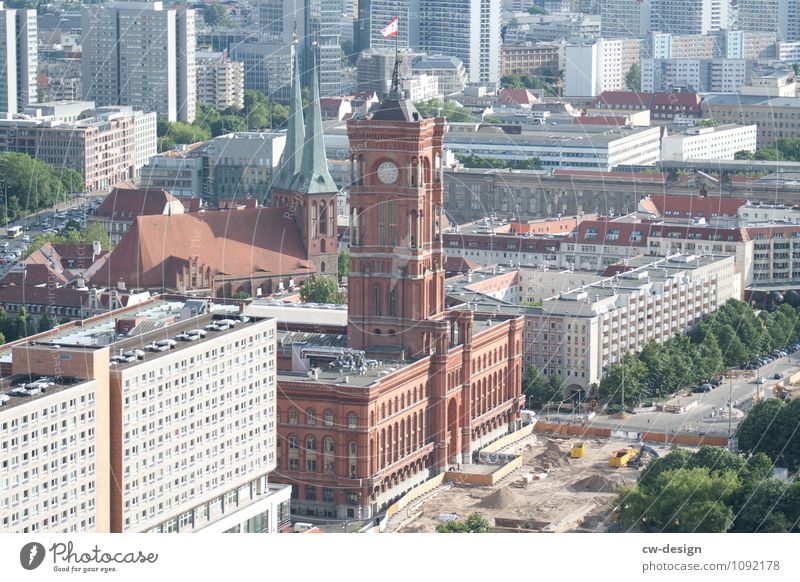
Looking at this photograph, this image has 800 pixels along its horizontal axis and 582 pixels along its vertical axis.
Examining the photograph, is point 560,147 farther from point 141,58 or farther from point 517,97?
point 141,58

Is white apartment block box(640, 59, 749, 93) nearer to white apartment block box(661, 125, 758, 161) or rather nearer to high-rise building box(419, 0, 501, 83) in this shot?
high-rise building box(419, 0, 501, 83)

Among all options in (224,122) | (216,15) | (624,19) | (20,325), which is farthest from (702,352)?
(216,15)

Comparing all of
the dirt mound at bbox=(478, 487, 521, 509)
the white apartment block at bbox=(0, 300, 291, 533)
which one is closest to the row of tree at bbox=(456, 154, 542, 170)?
the dirt mound at bbox=(478, 487, 521, 509)

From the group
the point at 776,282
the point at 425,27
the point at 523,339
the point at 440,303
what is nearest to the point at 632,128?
the point at 425,27

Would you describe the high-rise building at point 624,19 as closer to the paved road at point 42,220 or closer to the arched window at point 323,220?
the paved road at point 42,220

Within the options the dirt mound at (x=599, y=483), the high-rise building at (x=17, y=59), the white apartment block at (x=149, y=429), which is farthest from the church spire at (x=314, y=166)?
the high-rise building at (x=17, y=59)

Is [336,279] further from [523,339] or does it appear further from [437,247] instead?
[437,247]
